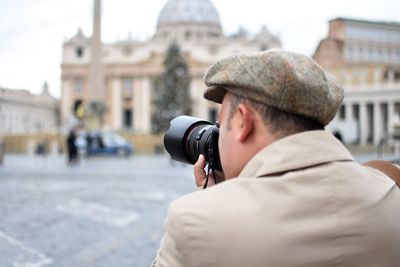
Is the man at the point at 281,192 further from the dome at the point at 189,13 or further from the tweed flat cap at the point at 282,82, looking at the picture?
the dome at the point at 189,13

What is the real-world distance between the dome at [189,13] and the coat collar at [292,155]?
94134 mm

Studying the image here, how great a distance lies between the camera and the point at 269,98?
149cm

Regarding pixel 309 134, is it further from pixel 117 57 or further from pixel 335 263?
pixel 117 57

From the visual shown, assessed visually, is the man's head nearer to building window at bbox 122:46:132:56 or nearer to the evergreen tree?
the evergreen tree

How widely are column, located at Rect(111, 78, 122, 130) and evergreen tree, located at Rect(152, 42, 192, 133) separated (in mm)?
34621

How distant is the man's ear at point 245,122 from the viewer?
59.8 inches

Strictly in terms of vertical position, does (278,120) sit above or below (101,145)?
above

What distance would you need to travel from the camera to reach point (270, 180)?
4.70 feet

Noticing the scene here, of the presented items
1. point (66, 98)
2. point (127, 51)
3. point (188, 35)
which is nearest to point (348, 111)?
point (127, 51)

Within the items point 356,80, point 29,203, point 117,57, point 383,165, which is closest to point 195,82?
point 117,57

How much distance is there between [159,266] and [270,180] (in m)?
0.32

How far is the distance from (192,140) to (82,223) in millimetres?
6318

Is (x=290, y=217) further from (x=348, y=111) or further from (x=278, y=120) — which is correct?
(x=348, y=111)

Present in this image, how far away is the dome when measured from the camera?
3730 inches
